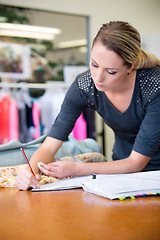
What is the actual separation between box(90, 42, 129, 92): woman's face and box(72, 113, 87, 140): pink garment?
2.37 meters

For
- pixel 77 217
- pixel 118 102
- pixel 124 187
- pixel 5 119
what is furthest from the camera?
pixel 5 119

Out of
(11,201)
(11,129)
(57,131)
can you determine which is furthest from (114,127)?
(11,129)

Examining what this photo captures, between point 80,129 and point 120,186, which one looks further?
point 80,129

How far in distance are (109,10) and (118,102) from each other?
317 centimetres

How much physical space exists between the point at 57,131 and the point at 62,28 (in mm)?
2821

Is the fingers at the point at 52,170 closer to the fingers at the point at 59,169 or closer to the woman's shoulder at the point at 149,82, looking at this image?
the fingers at the point at 59,169

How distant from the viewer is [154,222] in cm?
72

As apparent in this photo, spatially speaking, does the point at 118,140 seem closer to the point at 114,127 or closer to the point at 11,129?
the point at 114,127

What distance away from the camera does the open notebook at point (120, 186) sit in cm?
93

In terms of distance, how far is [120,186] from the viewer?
3.15 feet

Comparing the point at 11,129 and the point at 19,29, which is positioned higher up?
the point at 19,29

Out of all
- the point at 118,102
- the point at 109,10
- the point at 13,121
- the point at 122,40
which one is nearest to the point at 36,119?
the point at 13,121

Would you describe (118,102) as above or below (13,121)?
above

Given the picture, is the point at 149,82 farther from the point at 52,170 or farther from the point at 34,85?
the point at 34,85
